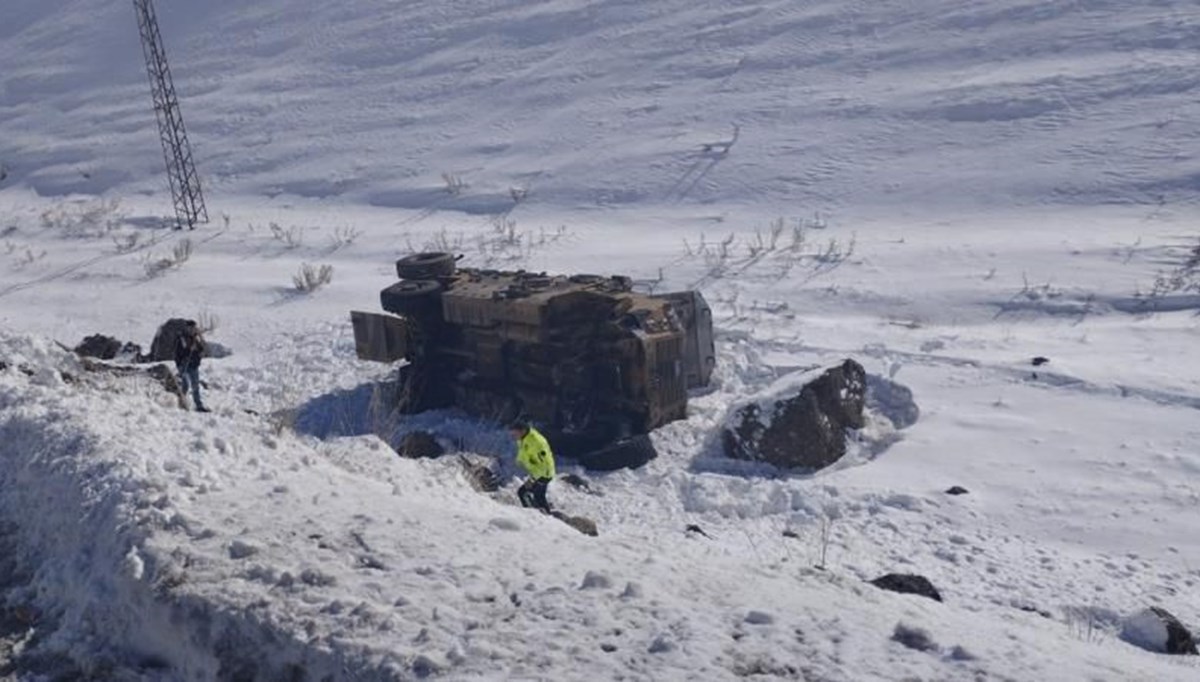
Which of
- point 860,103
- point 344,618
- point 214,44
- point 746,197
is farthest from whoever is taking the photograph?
point 214,44

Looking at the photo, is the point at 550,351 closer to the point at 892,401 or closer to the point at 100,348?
the point at 892,401

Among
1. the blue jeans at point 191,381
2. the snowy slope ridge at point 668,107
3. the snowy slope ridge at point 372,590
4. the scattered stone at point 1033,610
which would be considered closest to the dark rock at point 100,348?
the blue jeans at point 191,381

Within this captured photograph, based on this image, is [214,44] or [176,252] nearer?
[176,252]

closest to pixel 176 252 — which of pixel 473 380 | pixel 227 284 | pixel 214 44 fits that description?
pixel 227 284

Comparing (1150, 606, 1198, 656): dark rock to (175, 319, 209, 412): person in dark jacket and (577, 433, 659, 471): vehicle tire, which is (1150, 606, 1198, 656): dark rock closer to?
(577, 433, 659, 471): vehicle tire

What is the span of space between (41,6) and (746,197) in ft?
172

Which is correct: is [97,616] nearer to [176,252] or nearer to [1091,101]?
[176,252]

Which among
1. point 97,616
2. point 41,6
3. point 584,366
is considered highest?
point 41,6

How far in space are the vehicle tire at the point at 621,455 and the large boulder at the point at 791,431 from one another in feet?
2.86

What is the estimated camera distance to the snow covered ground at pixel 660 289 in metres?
6.17

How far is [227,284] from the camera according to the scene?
23.8 m

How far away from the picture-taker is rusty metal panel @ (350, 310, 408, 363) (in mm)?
15766

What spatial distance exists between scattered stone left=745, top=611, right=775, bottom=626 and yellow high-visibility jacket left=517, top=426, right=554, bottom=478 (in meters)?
5.80

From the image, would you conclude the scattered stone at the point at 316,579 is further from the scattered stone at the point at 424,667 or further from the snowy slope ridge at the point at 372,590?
the scattered stone at the point at 424,667
